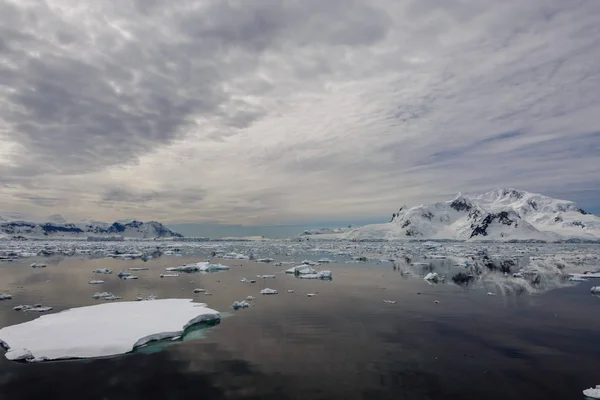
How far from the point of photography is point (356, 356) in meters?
12.1

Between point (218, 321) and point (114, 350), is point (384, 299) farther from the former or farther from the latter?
point (114, 350)

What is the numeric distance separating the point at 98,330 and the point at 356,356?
9537 mm

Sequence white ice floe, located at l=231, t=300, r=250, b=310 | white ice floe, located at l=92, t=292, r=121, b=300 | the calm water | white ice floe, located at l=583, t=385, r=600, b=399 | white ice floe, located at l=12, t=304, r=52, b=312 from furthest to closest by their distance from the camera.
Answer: white ice floe, located at l=92, t=292, r=121, b=300 → white ice floe, located at l=231, t=300, r=250, b=310 → white ice floe, located at l=12, t=304, r=52, b=312 → the calm water → white ice floe, located at l=583, t=385, r=600, b=399

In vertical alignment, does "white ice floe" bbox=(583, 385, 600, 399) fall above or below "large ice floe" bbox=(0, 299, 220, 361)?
below

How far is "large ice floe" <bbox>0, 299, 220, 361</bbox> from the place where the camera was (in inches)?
467

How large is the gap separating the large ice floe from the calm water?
55 centimetres

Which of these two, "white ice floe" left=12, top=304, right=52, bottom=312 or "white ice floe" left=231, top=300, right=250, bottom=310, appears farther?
"white ice floe" left=231, top=300, right=250, bottom=310

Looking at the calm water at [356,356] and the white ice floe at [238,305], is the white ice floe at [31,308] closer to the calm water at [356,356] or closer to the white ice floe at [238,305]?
the calm water at [356,356]

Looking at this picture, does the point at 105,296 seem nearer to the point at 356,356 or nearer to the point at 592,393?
the point at 356,356

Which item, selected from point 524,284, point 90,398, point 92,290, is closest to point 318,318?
point 90,398

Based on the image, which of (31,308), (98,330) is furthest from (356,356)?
(31,308)

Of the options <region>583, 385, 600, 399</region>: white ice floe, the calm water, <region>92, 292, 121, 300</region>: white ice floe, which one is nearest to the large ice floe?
the calm water

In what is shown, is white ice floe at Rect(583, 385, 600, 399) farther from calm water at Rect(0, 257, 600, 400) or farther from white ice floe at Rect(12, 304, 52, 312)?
white ice floe at Rect(12, 304, 52, 312)

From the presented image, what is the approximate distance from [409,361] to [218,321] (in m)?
8.76
